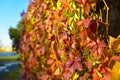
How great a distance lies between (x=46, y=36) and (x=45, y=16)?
0.24 meters

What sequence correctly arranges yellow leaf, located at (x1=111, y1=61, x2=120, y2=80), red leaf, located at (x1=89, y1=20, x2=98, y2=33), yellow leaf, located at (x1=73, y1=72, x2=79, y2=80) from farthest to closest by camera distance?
yellow leaf, located at (x1=73, y1=72, x2=79, y2=80) → red leaf, located at (x1=89, y1=20, x2=98, y2=33) → yellow leaf, located at (x1=111, y1=61, x2=120, y2=80)

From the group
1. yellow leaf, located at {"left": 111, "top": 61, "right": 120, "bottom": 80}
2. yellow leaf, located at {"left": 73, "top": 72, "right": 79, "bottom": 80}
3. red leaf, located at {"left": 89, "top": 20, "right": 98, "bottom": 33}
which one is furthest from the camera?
yellow leaf, located at {"left": 73, "top": 72, "right": 79, "bottom": 80}

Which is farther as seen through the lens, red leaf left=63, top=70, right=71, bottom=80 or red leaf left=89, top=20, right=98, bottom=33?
red leaf left=63, top=70, right=71, bottom=80

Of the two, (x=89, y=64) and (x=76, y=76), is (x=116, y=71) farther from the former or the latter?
(x=76, y=76)

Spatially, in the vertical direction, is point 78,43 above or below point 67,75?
above

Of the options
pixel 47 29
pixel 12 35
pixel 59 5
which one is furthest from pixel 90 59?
pixel 12 35

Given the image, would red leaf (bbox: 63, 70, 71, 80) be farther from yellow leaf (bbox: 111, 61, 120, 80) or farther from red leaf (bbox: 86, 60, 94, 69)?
yellow leaf (bbox: 111, 61, 120, 80)

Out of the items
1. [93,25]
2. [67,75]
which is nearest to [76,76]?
[67,75]

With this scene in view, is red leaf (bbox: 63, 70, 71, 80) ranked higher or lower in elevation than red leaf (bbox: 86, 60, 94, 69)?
lower

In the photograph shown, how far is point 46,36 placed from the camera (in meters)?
4.60

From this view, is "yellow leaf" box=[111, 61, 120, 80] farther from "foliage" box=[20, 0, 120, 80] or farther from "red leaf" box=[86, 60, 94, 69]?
"red leaf" box=[86, 60, 94, 69]

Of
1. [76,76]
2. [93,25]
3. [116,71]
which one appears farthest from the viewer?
[76,76]

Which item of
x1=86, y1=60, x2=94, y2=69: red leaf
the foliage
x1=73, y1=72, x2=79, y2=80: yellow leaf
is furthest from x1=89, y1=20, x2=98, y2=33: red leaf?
x1=73, y1=72, x2=79, y2=80: yellow leaf

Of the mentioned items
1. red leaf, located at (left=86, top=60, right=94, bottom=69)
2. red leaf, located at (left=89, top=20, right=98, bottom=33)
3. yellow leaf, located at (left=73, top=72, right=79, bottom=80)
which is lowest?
yellow leaf, located at (left=73, top=72, right=79, bottom=80)
